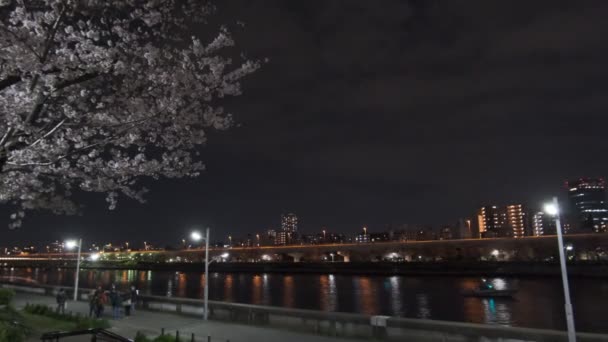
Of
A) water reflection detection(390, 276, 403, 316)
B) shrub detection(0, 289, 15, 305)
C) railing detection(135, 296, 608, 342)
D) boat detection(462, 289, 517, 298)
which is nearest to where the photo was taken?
railing detection(135, 296, 608, 342)

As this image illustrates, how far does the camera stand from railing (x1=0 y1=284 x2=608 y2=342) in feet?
53.2

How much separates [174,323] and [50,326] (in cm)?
563

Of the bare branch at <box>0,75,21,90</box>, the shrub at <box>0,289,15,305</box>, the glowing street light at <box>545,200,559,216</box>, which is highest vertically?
the bare branch at <box>0,75,21,90</box>

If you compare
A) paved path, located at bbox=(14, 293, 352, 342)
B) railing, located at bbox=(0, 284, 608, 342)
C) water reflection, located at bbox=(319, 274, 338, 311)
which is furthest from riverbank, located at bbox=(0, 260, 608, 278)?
paved path, located at bbox=(14, 293, 352, 342)

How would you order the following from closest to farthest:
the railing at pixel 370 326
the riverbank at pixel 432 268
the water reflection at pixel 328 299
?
1. the railing at pixel 370 326
2. the water reflection at pixel 328 299
3. the riverbank at pixel 432 268

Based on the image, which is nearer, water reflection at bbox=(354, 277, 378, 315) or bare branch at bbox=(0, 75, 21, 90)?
bare branch at bbox=(0, 75, 21, 90)

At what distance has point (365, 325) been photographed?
1948 centimetres

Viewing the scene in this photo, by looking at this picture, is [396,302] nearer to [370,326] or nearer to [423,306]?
[423,306]

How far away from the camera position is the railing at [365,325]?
16.2 meters

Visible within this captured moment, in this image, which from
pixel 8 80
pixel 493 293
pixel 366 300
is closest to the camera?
pixel 8 80

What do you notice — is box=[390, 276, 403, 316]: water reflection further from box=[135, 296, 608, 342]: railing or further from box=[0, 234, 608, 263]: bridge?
box=[0, 234, 608, 263]: bridge

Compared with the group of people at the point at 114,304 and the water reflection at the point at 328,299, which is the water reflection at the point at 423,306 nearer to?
the water reflection at the point at 328,299

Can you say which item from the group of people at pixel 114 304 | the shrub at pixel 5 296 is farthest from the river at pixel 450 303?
the shrub at pixel 5 296

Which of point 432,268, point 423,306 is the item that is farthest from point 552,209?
point 432,268
